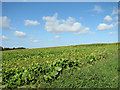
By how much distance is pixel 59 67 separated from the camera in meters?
5.73

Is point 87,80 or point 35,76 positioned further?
point 35,76

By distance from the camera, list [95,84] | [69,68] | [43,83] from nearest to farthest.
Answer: [95,84], [43,83], [69,68]

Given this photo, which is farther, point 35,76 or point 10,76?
point 10,76

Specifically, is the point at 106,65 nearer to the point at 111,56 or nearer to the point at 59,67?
the point at 111,56

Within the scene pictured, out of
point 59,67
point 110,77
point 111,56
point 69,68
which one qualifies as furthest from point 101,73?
point 111,56

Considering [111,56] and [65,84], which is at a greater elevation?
[111,56]

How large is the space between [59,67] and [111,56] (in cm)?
352

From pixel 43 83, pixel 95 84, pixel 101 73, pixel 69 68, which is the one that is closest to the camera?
pixel 95 84

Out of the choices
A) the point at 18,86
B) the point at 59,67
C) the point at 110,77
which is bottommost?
the point at 18,86

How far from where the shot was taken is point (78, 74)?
211 inches

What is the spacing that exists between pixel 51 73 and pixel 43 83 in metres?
0.58

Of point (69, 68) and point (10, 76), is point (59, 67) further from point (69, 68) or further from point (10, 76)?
point (10, 76)

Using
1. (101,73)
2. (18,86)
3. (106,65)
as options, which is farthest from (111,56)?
(18,86)

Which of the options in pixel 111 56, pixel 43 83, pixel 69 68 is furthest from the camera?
pixel 111 56
